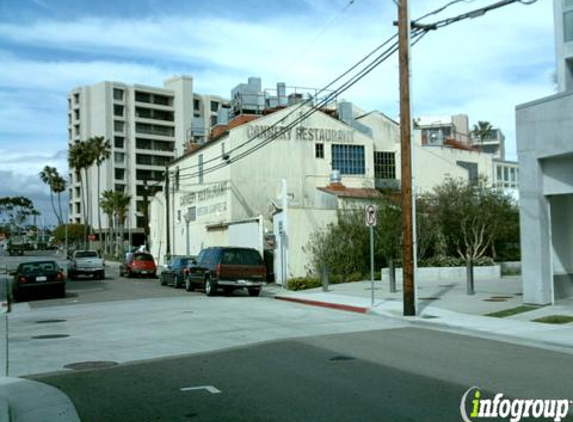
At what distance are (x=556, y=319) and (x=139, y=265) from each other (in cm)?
3140

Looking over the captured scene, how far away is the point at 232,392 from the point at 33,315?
44.4 feet

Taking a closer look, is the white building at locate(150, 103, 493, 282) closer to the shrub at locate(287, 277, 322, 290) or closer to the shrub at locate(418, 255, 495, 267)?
the shrub at locate(418, 255, 495, 267)

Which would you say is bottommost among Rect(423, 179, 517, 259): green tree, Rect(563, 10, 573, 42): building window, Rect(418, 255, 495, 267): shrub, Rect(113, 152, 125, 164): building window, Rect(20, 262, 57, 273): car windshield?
Rect(418, 255, 495, 267): shrub

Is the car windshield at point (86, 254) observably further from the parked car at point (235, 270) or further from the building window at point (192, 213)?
the parked car at point (235, 270)

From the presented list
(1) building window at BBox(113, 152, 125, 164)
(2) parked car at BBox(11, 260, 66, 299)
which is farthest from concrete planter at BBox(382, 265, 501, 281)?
(1) building window at BBox(113, 152, 125, 164)

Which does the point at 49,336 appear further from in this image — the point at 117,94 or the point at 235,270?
the point at 117,94

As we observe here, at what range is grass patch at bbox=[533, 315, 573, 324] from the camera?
14.7m

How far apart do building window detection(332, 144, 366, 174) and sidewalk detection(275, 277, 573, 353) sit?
16.9 meters

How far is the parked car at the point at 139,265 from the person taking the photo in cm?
4234

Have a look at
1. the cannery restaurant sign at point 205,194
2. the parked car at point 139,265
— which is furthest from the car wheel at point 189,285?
the parked car at point 139,265

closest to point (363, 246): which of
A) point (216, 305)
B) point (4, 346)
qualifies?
point (216, 305)

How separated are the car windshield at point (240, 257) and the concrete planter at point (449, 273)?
6.54 m

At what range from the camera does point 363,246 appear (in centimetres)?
3130

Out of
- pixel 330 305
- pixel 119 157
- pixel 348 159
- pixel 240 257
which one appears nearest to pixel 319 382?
pixel 330 305
